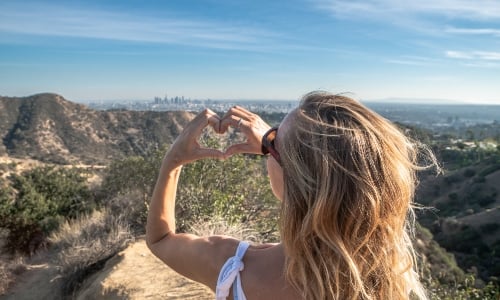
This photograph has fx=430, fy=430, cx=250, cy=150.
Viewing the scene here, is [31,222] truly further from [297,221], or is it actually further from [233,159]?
[297,221]

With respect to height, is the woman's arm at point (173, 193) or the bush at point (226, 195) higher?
the woman's arm at point (173, 193)

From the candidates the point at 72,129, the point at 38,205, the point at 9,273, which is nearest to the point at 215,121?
the point at 9,273

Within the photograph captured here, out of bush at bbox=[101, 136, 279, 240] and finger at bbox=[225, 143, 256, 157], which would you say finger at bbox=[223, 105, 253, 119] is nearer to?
finger at bbox=[225, 143, 256, 157]

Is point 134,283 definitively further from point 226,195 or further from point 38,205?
point 38,205

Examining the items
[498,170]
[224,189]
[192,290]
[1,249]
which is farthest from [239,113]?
[498,170]

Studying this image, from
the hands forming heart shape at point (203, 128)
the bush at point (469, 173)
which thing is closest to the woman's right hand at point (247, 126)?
the hands forming heart shape at point (203, 128)

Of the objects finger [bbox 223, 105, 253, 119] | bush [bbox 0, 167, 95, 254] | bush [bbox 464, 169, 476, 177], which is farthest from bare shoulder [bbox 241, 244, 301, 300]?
bush [bbox 464, 169, 476, 177]

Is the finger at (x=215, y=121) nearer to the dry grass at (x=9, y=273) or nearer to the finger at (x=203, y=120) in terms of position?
the finger at (x=203, y=120)
